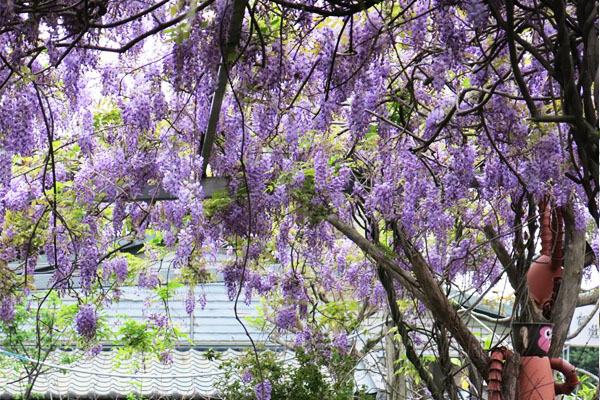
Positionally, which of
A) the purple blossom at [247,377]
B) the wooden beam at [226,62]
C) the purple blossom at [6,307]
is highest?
the wooden beam at [226,62]

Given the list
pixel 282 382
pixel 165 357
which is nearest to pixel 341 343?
pixel 282 382

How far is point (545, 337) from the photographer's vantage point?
3.81m

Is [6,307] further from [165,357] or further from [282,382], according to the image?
[282,382]

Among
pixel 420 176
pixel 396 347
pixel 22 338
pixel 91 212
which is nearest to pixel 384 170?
pixel 420 176

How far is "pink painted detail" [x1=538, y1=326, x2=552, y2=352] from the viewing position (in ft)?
12.5

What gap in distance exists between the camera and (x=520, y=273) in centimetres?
421

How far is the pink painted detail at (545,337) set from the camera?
3805mm

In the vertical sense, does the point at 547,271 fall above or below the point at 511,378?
above

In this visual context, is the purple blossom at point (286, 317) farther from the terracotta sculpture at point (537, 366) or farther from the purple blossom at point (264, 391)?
the terracotta sculpture at point (537, 366)

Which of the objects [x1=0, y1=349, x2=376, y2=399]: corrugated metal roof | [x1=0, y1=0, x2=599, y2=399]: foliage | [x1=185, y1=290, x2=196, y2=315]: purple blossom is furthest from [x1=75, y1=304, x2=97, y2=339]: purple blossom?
[x1=0, y1=349, x2=376, y2=399]: corrugated metal roof

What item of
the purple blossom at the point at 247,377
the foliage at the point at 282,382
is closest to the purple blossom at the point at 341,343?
the foliage at the point at 282,382

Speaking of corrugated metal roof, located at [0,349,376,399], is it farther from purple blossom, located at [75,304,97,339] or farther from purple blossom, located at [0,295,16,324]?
purple blossom, located at [75,304,97,339]

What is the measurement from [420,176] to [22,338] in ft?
16.0

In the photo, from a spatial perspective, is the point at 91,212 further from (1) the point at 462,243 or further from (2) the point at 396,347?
(2) the point at 396,347
